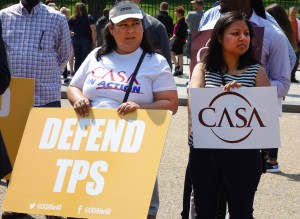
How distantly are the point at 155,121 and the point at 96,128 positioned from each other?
0.35 meters

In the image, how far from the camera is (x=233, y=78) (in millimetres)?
4758

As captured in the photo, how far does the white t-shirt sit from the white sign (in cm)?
33

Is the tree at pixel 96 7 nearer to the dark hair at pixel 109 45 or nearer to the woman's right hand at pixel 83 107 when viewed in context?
the dark hair at pixel 109 45

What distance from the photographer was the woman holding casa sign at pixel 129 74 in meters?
4.85

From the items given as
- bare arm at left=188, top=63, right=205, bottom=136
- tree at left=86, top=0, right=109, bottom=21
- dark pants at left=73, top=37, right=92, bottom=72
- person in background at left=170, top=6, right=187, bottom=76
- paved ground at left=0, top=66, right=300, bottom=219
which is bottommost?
tree at left=86, top=0, right=109, bottom=21

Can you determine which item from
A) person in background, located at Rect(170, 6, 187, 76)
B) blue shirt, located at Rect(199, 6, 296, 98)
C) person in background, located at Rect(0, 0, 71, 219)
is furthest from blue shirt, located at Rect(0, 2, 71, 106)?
person in background, located at Rect(170, 6, 187, 76)

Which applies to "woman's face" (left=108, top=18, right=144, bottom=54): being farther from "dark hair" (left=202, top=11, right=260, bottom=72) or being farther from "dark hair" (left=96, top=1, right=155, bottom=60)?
"dark hair" (left=202, top=11, right=260, bottom=72)

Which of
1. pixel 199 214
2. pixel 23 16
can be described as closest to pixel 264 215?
pixel 199 214

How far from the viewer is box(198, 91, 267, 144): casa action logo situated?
462cm

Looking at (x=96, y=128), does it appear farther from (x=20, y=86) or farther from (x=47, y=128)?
(x=20, y=86)

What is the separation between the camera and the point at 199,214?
484cm

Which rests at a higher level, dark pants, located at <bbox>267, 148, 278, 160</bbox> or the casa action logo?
the casa action logo

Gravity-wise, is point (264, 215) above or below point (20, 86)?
below

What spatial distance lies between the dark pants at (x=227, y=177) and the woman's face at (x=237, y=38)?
0.58m
